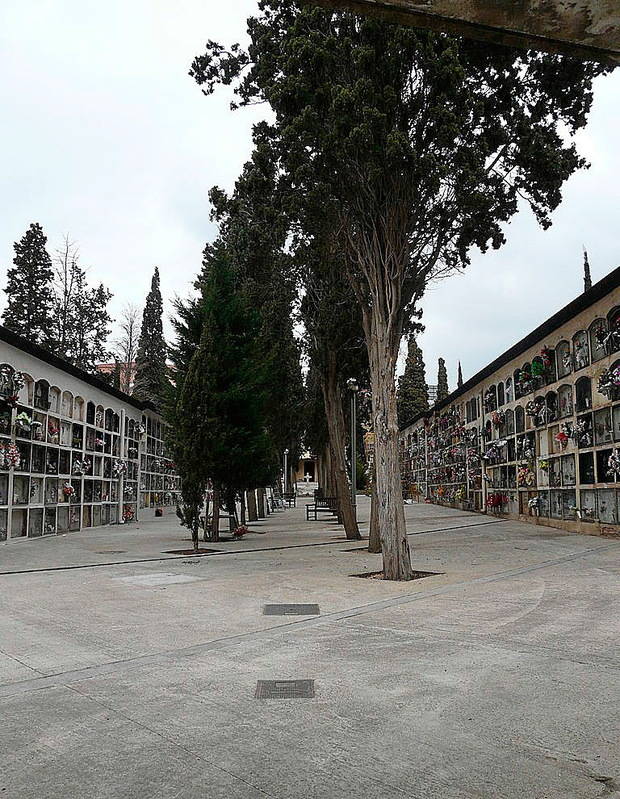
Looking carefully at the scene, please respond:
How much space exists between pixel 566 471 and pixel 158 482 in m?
19.8

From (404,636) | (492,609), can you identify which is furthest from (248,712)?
(492,609)

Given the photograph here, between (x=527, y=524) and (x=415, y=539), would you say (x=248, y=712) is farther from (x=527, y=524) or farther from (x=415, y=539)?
(x=527, y=524)

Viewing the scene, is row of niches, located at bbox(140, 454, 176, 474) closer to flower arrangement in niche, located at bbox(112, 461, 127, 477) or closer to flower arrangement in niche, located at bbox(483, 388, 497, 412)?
flower arrangement in niche, located at bbox(112, 461, 127, 477)

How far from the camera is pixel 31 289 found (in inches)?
1496

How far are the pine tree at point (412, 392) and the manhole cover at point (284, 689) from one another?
47708 mm

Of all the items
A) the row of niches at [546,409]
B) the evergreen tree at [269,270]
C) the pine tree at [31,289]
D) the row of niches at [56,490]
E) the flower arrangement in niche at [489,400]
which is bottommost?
the row of niches at [56,490]

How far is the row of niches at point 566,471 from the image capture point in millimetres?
16652

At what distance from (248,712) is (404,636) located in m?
2.69

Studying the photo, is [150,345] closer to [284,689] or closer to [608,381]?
[608,381]

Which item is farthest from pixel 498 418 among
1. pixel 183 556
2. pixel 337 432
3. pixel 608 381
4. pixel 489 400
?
pixel 183 556

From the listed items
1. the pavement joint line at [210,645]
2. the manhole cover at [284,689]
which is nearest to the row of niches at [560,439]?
the pavement joint line at [210,645]

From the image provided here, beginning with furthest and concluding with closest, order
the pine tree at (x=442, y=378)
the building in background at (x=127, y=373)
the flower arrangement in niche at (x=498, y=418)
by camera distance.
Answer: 1. the pine tree at (x=442, y=378)
2. the building in background at (x=127, y=373)
3. the flower arrangement in niche at (x=498, y=418)

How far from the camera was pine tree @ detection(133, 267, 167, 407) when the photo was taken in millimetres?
40375

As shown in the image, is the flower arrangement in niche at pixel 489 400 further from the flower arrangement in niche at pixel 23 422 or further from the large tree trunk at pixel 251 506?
the flower arrangement in niche at pixel 23 422
